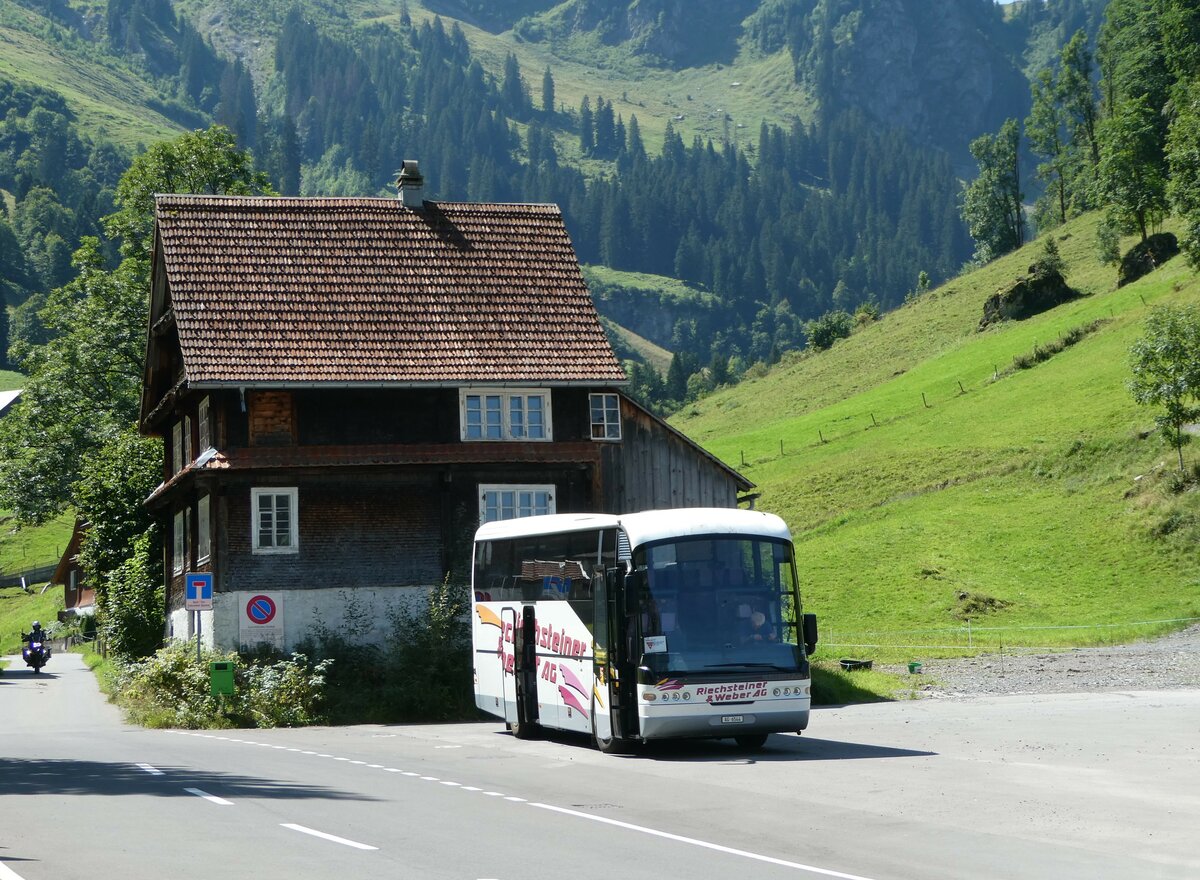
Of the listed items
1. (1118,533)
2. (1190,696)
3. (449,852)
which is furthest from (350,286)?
(1118,533)

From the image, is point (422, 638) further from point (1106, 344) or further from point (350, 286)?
point (1106, 344)

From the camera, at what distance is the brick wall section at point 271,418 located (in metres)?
36.7

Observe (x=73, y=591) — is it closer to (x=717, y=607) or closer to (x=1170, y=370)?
(x=1170, y=370)

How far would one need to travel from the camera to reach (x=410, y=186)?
41.8 m

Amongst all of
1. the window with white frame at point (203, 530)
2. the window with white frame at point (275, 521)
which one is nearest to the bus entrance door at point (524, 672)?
the window with white frame at point (275, 521)

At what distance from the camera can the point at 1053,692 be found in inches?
1332

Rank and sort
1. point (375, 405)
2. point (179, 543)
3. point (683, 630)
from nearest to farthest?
point (683, 630)
point (375, 405)
point (179, 543)

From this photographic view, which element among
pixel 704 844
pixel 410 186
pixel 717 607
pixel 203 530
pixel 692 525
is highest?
pixel 410 186

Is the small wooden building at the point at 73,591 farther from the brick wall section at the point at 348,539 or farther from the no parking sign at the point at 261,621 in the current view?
the no parking sign at the point at 261,621

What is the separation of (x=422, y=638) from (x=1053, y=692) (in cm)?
1303

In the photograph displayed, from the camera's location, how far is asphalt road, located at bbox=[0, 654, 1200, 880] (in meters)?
13.4

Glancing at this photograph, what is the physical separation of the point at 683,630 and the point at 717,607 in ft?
2.07

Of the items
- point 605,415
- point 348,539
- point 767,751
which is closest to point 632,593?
point 767,751

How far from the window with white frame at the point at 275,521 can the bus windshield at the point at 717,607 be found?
46.7 ft
